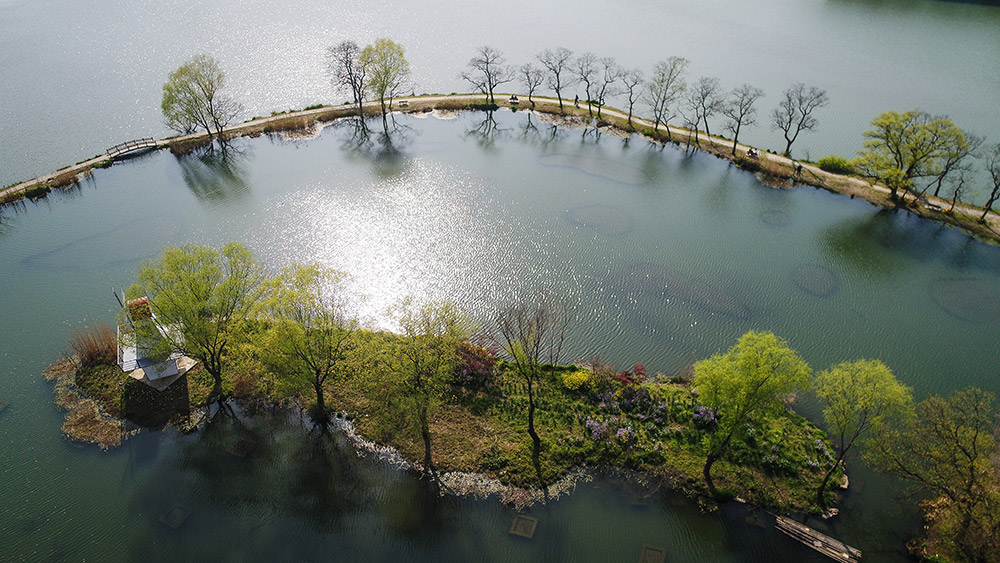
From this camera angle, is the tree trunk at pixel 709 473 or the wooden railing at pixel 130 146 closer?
the tree trunk at pixel 709 473

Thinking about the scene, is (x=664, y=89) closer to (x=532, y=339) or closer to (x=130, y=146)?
(x=532, y=339)

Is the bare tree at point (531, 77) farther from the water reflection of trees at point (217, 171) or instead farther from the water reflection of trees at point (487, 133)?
the water reflection of trees at point (217, 171)

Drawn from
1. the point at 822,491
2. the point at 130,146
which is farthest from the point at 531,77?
the point at 822,491

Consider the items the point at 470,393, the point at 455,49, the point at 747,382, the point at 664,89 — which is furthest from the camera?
the point at 455,49

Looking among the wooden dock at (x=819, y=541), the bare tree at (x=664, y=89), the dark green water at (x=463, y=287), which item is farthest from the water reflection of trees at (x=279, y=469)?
the bare tree at (x=664, y=89)

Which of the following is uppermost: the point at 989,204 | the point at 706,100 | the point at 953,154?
the point at 706,100

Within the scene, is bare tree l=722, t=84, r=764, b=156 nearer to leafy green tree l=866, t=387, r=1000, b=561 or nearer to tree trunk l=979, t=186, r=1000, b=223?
tree trunk l=979, t=186, r=1000, b=223
